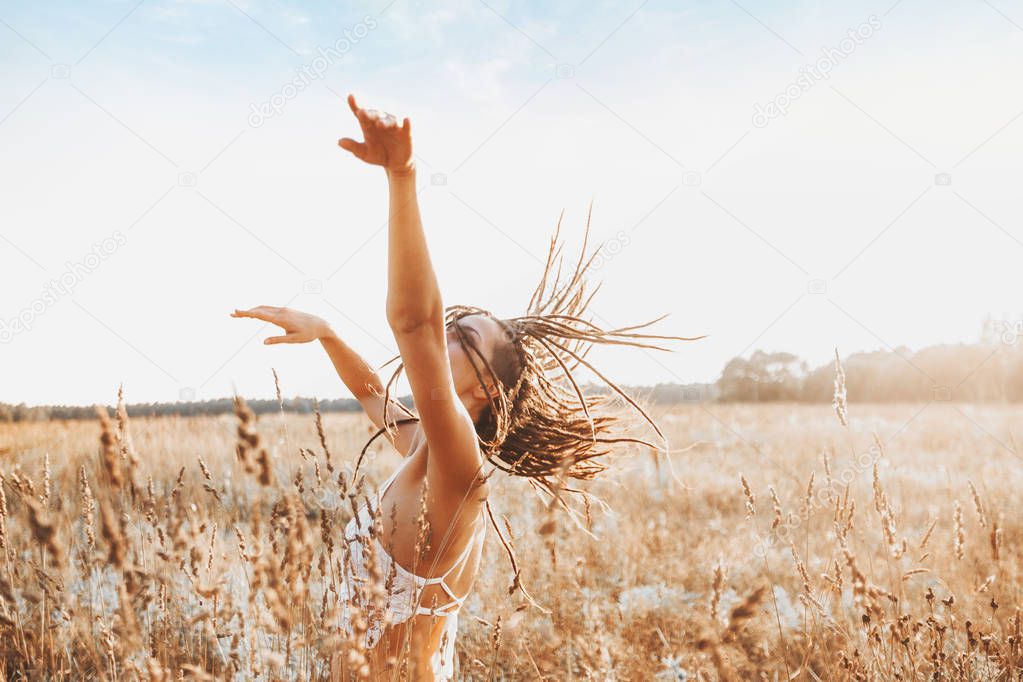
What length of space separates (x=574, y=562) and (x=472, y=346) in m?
3.45

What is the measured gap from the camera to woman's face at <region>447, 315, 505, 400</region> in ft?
7.58

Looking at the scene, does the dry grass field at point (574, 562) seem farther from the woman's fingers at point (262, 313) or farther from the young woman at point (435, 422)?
the woman's fingers at point (262, 313)

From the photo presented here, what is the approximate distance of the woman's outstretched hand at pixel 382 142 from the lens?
1.30 m

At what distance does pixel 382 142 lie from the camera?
1.35 meters

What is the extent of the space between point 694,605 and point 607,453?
8.78 feet

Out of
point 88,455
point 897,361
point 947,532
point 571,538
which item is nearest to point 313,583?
point 571,538

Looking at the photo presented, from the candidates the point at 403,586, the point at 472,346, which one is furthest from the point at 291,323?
the point at 403,586

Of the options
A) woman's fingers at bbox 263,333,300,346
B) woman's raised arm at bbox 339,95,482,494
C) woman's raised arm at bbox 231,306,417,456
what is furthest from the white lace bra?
woman's fingers at bbox 263,333,300,346

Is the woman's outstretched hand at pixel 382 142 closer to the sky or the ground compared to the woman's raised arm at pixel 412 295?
closer to the sky

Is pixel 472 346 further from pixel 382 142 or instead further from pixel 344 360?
pixel 382 142

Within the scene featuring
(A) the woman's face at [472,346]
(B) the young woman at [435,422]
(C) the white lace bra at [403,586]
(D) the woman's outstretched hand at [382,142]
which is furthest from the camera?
(A) the woman's face at [472,346]

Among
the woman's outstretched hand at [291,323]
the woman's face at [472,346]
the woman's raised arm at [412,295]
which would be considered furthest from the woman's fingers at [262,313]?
the woman's raised arm at [412,295]

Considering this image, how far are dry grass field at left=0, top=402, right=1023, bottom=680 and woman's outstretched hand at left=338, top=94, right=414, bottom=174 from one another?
0.57 metres

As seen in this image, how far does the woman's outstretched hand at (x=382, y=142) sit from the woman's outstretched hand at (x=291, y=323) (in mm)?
1516
